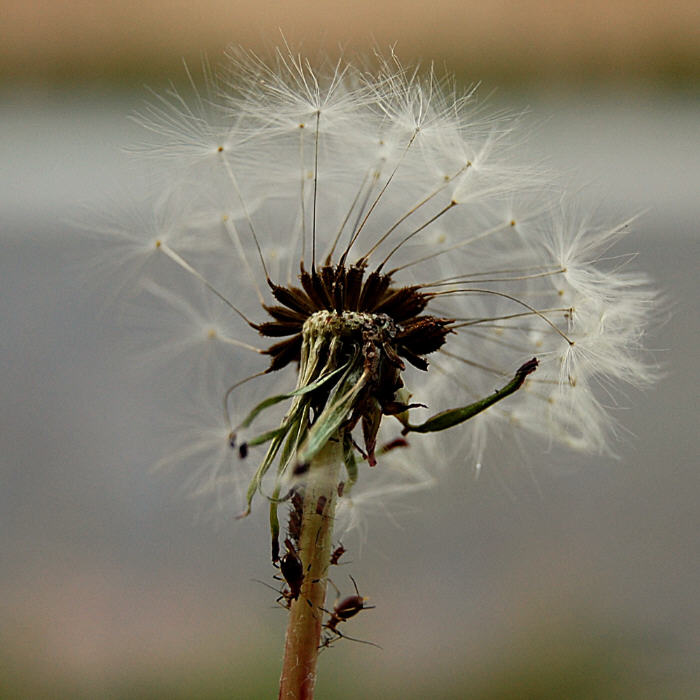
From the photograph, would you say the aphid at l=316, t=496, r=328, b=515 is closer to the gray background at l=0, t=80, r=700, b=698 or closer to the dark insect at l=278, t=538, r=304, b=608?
the dark insect at l=278, t=538, r=304, b=608

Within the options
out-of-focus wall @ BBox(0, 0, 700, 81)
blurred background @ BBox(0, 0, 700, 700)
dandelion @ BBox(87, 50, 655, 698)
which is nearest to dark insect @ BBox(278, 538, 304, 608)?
dandelion @ BBox(87, 50, 655, 698)

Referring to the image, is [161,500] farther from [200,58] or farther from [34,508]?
[200,58]

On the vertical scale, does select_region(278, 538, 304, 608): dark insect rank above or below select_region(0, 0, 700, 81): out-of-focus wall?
below

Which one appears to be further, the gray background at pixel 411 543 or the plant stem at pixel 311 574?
the gray background at pixel 411 543

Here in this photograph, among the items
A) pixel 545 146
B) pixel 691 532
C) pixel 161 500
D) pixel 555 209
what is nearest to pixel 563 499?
pixel 691 532

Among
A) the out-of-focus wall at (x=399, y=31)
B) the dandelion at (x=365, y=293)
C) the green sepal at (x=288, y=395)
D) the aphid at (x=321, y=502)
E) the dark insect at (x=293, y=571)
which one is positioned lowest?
the dark insect at (x=293, y=571)

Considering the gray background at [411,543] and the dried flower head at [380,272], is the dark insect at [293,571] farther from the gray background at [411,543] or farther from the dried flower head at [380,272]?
the gray background at [411,543]

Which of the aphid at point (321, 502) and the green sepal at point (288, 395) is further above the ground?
the green sepal at point (288, 395)

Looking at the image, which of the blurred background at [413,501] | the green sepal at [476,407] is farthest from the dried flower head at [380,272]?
the blurred background at [413,501]
